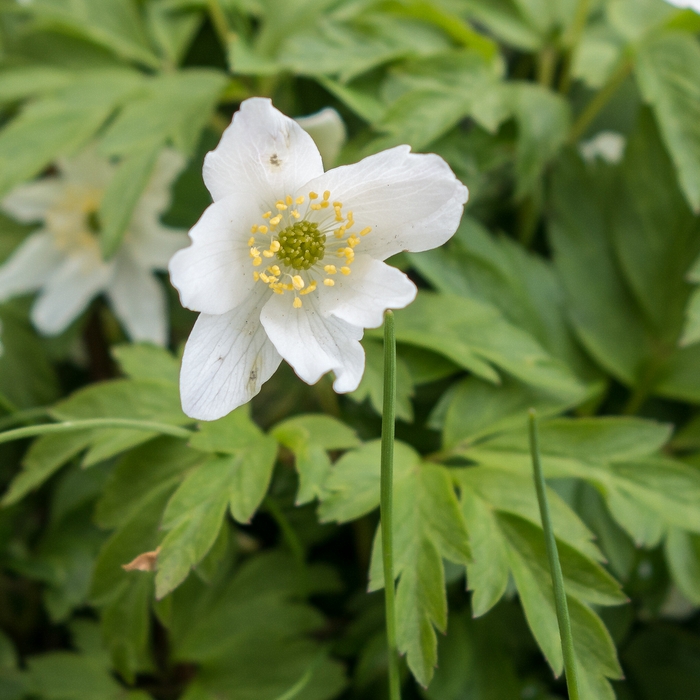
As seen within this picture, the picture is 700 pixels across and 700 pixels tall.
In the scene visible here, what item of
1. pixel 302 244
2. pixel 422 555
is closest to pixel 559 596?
pixel 422 555

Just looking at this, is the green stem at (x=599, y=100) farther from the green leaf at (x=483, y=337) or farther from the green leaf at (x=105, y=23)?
the green leaf at (x=105, y=23)

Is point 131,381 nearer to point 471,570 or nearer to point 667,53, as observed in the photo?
point 471,570

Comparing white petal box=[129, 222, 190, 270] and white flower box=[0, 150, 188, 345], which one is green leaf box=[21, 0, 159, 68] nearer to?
white flower box=[0, 150, 188, 345]

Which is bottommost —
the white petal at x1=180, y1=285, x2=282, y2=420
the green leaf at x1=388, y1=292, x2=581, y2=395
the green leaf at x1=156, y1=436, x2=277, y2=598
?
the green leaf at x1=156, y1=436, x2=277, y2=598

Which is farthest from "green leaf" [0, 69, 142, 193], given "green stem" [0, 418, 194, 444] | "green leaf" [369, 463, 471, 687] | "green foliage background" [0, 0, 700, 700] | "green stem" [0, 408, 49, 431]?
"green leaf" [369, 463, 471, 687]

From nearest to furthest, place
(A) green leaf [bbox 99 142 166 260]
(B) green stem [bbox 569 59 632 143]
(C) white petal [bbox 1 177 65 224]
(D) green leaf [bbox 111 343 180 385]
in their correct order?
(D) green leaf [bbox 111 343 180 385]
(A) green leaf [bbox 99 142 166 260]
(B) green stem [bbox 569 59 632 143]
(C) white petal [bbox 1 177 65 224]

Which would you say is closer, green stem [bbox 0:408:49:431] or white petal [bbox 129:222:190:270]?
green stem [bbox 0:408:49:431]

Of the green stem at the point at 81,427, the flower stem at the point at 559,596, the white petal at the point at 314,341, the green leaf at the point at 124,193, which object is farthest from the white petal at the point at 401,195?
the green leaf at the point at 124,193
